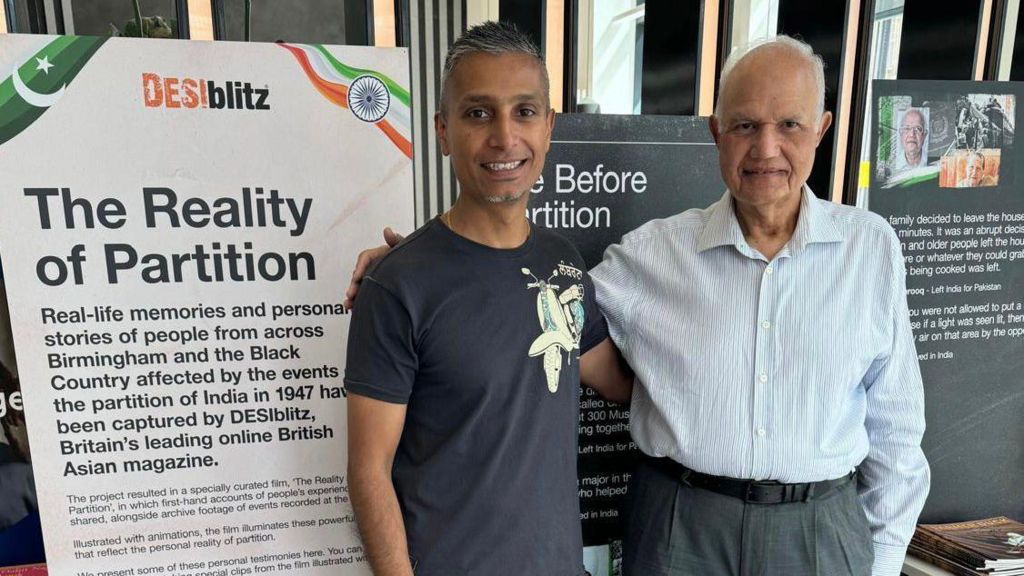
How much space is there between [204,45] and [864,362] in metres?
1.68

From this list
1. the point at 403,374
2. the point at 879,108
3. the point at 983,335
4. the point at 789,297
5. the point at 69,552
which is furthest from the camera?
the point at 983,335

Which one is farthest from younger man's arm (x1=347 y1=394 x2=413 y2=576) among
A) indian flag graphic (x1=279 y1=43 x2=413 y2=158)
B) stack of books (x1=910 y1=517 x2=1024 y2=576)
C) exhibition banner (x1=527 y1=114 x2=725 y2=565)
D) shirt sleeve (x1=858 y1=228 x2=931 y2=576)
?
stack of books (x1=910 y1=517 x2=1024 y2=576)

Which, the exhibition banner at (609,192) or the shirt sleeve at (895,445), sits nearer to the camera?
the shirt sleeve at (895,445)

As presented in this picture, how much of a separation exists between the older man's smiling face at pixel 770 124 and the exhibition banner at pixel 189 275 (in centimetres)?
79

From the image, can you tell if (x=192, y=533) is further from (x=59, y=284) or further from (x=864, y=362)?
(x=864, y=362)

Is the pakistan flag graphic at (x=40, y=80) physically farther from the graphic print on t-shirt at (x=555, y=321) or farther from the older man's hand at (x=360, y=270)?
the graphic print on t-shirt at (x=555, y=321)

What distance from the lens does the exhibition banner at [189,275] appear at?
1423 millimetres

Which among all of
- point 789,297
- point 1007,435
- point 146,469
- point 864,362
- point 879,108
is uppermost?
point 879,108

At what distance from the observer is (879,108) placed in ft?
6.66

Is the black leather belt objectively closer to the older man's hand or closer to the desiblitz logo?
the older man's hand

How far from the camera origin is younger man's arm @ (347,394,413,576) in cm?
117

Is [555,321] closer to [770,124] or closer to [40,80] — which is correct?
[770,124]

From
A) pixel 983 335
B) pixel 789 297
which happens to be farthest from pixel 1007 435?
pixel 789 297

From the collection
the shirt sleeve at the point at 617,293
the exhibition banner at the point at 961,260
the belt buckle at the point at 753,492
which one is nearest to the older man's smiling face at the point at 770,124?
the shirt sleeve at the point at 617,293
